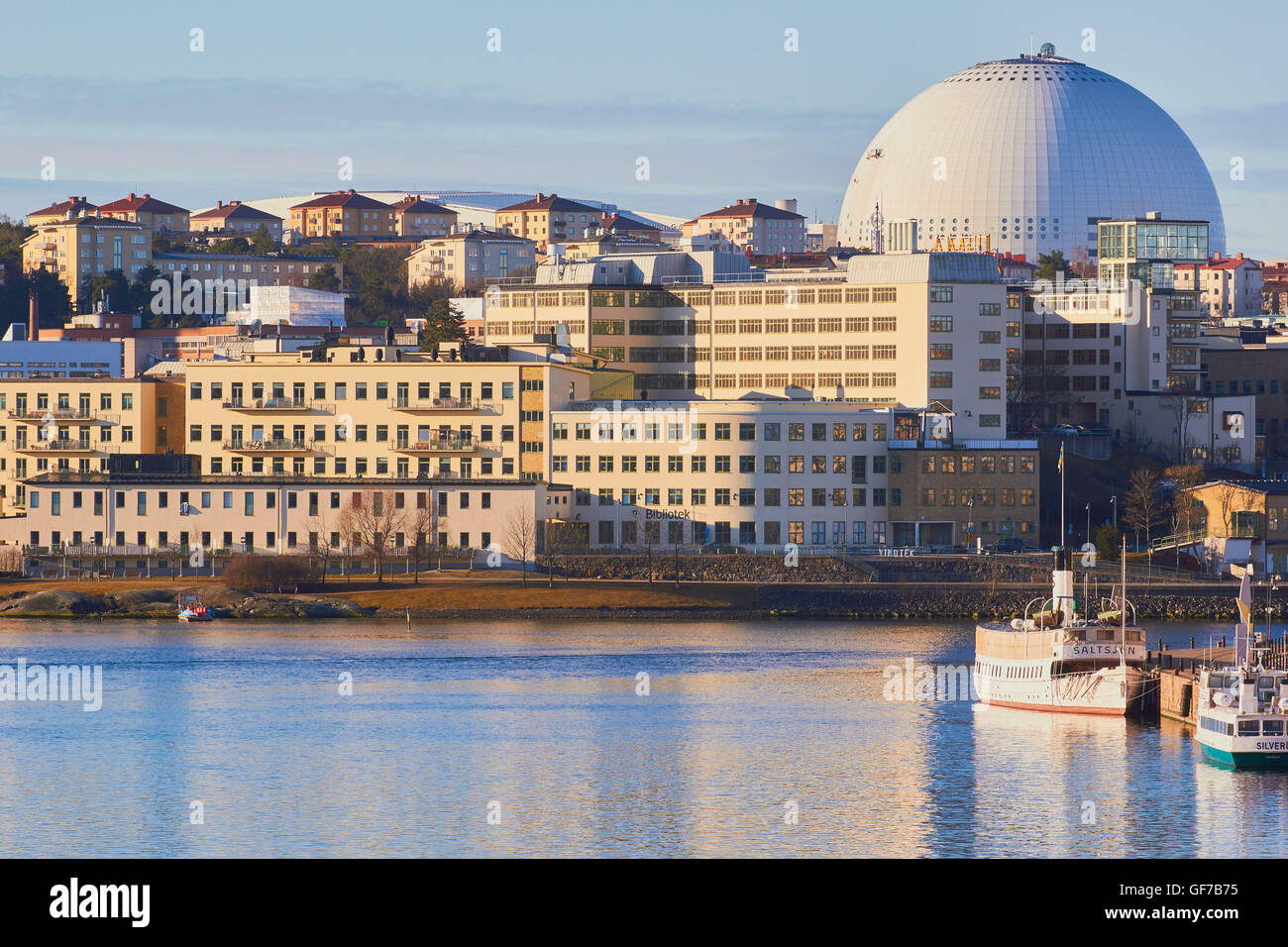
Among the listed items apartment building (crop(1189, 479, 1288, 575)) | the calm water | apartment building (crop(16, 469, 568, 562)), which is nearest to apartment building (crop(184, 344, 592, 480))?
apartment building (crop(16, 469, 568, 562))

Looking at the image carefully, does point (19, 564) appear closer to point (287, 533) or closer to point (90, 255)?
point (287, 533)

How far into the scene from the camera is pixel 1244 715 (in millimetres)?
53688

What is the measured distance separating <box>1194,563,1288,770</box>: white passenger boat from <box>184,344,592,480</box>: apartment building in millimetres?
54967

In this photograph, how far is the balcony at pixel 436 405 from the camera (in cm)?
10731

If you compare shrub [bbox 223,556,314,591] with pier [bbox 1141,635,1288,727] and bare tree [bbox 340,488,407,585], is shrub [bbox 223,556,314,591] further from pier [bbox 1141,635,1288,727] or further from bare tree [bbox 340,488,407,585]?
pier [bbox 1141,635,1288,727]

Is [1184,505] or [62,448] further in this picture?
[62,448]

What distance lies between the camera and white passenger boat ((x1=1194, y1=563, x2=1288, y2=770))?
175ft

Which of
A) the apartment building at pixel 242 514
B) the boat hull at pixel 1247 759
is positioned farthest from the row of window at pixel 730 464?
the boat hull at pixel 1247 759

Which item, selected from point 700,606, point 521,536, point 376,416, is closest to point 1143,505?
point 700,606

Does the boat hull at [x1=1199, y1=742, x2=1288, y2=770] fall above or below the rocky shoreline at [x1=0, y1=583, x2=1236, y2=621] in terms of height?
below

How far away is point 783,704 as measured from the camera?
63.3 meters

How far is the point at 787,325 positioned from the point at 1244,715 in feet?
235

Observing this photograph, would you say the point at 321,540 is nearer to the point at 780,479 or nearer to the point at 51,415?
the point at 51,415
